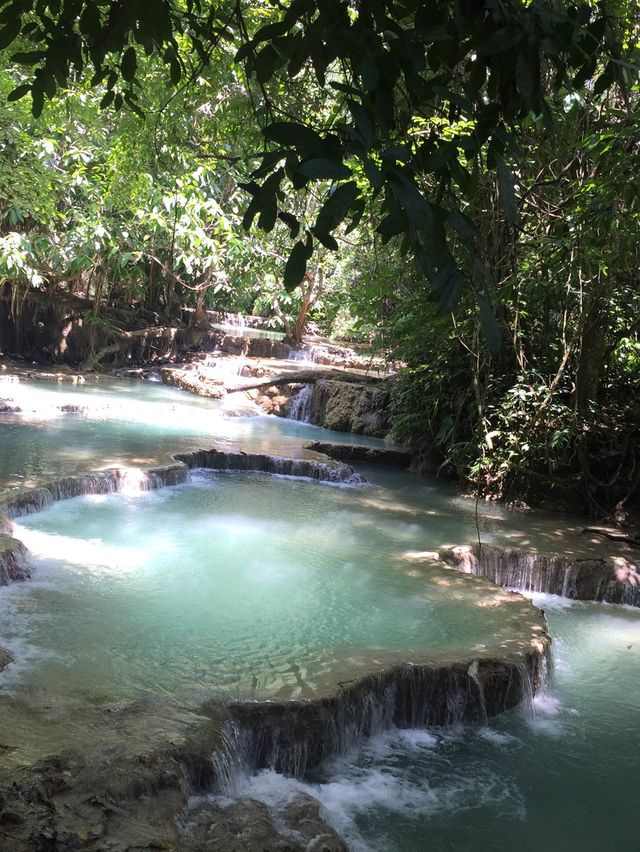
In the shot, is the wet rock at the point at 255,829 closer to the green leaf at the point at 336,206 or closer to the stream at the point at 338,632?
the stream at the point at 338,632

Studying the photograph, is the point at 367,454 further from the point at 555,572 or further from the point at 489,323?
the point at 489,323

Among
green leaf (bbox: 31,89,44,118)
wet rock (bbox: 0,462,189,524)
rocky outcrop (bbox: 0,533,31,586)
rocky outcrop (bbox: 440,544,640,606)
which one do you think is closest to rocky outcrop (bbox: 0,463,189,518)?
wet rock (bbox: 0,462,189,524)

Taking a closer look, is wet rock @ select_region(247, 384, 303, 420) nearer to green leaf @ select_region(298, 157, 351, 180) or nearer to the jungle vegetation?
the jungle vegetation

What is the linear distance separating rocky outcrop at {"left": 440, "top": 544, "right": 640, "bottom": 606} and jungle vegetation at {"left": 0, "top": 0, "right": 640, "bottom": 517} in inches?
87.6

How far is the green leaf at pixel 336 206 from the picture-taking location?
5.23 feet

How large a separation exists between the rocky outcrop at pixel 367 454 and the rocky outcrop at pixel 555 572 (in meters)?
4.89

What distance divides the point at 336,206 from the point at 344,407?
14106mm

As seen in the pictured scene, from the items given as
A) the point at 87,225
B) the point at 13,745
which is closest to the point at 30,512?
the point at 13,745

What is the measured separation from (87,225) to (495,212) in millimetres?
9467

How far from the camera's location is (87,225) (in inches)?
619

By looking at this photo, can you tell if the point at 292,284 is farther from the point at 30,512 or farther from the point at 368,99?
the point at 30,512

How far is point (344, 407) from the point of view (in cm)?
1570

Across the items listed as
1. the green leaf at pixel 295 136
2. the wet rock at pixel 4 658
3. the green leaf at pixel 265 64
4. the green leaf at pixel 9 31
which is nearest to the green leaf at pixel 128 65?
the green leaf at pixel 9 31

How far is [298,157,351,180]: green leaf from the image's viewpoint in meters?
1.55
